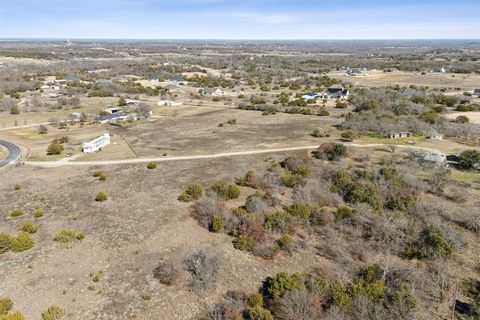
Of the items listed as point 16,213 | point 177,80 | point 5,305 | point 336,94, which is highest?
point 177,80

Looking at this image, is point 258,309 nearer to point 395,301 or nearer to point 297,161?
point 395,301

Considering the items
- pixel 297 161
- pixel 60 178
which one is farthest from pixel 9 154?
pixel 297 161

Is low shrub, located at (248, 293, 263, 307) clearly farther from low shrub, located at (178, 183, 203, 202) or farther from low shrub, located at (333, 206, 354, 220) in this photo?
low shrub, located at (178, 183, 203, 202)

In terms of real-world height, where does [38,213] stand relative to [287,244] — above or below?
below

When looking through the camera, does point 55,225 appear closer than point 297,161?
Yes

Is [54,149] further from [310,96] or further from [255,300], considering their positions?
[310,96]

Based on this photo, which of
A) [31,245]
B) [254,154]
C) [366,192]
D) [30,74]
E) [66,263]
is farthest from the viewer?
[30,74]

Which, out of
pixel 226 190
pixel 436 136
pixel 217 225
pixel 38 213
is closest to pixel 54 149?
pixel 38 213

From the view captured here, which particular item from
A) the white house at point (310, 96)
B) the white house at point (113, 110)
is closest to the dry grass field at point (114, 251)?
the white house at point (113, 110)

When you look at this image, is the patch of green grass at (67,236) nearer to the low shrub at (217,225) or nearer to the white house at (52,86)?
the low shrub at (217,225)

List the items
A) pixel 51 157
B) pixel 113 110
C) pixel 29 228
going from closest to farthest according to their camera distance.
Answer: pixel 29 228 < pixel 51 157 < pixel 113 110
